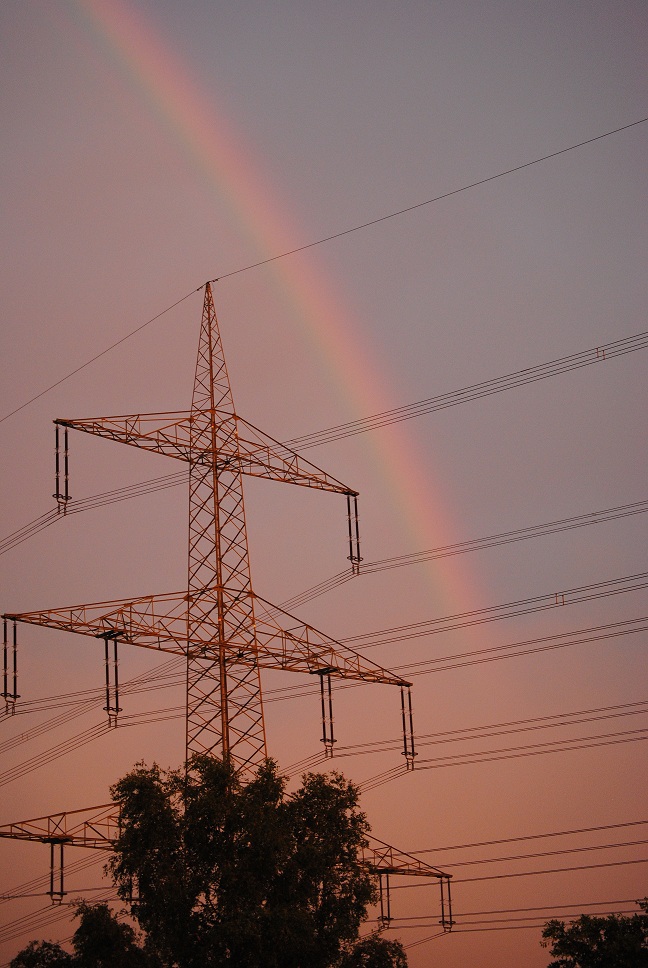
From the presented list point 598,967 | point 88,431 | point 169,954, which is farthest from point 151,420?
point 598,967

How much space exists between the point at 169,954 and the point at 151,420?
2700cm

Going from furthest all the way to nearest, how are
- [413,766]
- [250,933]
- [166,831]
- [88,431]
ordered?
1. [413,766]
2. [88,431]
3. [166,831]
4. [250,933]

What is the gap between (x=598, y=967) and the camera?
220 ft

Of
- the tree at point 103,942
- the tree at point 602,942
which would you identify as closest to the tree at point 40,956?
the tree at point 103,942

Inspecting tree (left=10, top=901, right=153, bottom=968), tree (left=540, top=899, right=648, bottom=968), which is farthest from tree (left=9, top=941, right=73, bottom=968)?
tree (left=540, top=899, right=648, bottom=968)

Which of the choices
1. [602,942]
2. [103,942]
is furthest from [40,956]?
[602,942]

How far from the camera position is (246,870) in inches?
2657

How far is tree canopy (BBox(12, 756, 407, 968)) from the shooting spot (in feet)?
217

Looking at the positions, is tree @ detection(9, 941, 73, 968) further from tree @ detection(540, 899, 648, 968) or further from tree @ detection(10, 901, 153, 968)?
tree @ detection(540, 899, 648, 968)

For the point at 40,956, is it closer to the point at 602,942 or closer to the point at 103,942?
the point at 103,942

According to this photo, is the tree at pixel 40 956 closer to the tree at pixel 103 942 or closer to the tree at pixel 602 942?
the tree at pixel 103 942

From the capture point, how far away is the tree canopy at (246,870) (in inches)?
2601

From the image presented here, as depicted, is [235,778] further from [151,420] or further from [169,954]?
[151,420]

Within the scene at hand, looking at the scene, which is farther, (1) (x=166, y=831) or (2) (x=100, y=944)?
(2) (x=100, y=944)
